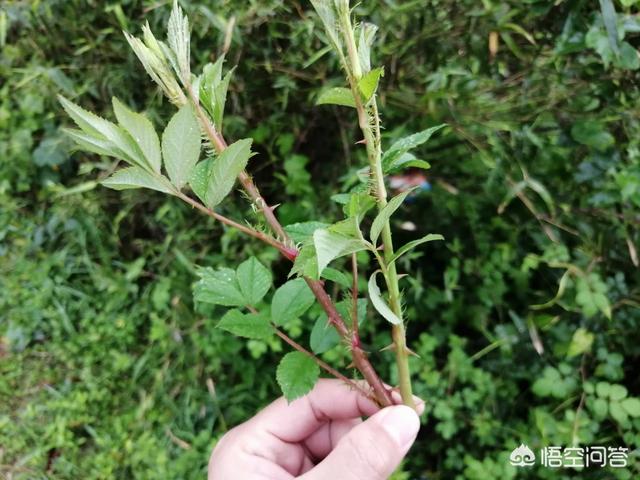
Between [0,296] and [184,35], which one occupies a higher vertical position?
[184,35]

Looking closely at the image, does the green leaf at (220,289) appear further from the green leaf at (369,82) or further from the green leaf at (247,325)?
the green leaf at (369,82)

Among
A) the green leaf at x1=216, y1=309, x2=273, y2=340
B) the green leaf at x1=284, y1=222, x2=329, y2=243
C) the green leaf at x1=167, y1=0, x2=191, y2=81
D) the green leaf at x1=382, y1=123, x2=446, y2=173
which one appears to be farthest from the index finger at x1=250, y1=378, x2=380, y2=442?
the green leaf at x1=167, y1=0, x2=191, y2=81

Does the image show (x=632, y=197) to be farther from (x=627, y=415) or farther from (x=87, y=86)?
(x=87, y=86)

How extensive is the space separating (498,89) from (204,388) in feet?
4.19

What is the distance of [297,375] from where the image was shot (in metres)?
0.70

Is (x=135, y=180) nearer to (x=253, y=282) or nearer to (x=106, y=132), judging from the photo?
(x=106, y=132)

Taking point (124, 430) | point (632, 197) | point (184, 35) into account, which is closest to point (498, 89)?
point (632, 197)

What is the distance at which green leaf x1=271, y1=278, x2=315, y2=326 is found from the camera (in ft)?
2.42

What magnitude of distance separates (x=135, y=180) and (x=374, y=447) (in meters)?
0.49

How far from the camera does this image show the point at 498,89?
132cm

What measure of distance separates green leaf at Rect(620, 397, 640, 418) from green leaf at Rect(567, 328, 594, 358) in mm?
152

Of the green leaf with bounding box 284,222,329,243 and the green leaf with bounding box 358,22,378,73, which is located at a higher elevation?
the green leaf with bounding box 358,22,378,73
